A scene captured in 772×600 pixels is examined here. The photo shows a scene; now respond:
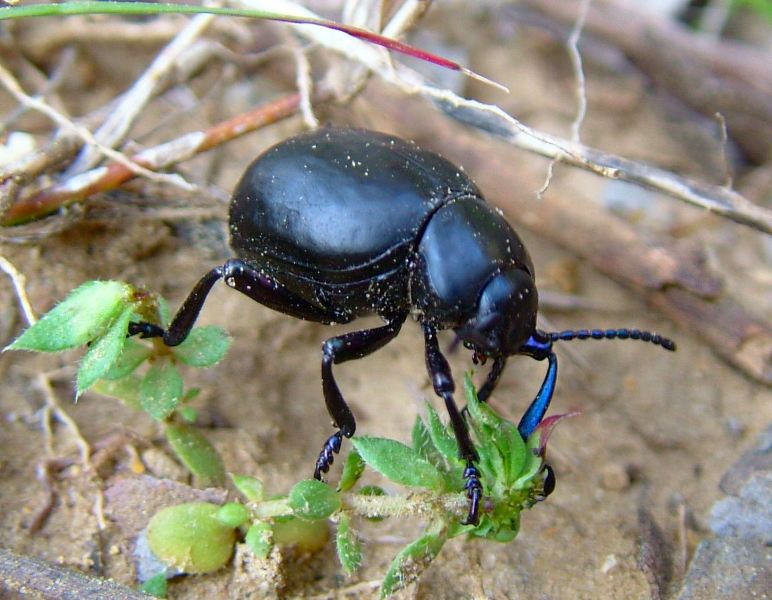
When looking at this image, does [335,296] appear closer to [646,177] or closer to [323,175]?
[323,175]

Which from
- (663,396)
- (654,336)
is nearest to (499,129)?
(654,336)

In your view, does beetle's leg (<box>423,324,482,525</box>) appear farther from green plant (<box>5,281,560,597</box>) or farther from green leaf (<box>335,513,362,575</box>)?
green leaf (<box>335,513,362,575</box>)

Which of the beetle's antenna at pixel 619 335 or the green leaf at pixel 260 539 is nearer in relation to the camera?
the green leaf at pixel 260 539

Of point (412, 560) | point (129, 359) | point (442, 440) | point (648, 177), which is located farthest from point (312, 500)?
point (648, 177)

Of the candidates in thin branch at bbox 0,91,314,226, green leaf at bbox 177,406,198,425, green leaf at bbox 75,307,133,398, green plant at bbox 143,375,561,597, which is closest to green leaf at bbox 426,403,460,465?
green plant at bbox 143,375,561,597

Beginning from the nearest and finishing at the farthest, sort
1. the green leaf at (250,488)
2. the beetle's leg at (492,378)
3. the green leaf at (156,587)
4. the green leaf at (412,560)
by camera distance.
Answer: the green leaf at (412,560)
the green leaf at (156,587)
the green leaf at (250,488)
the beetle's leg at (492,378)

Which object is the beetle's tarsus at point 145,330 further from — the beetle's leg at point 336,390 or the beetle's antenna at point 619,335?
the beetle's antenna at point 619,335

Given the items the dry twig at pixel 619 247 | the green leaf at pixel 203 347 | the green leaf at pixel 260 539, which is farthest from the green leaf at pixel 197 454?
the dry twig at pixel 619 247
